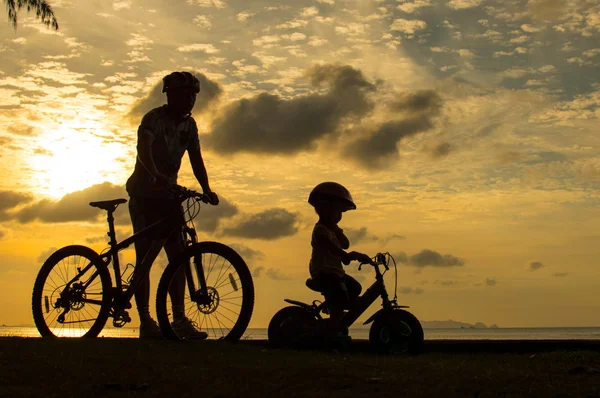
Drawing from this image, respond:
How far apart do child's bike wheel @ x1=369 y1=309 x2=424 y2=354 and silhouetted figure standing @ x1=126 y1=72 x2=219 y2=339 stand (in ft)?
8.22

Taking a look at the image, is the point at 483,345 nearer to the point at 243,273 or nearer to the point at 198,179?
the point at 243,273

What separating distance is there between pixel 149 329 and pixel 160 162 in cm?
211

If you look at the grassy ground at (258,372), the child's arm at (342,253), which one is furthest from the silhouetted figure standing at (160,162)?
the child's arm at (342,253)

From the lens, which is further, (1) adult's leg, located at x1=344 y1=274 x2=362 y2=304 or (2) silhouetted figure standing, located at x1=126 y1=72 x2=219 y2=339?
(1) adult's leg, located at x1=344 y1=274 x2=362 y2=304

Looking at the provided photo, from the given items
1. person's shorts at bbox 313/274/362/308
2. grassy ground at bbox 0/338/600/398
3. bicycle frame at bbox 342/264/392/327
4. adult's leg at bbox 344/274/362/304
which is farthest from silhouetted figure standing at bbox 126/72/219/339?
bicycle frame at bbox 342/264/392/327

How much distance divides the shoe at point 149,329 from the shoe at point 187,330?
0.69 m

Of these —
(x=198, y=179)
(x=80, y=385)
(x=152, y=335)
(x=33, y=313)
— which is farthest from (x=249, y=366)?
(x=33, y=313)

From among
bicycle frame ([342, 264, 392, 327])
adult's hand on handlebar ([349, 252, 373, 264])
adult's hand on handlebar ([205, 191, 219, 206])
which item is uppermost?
adult's hand on handlebar ([205, 191, 219, 206])

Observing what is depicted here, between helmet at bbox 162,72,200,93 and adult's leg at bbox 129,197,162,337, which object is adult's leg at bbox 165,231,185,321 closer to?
adult's leg at bbox 129,197,162,337

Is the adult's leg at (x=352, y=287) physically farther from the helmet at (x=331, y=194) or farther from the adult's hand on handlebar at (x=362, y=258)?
the helmet at (x=331, y=194)

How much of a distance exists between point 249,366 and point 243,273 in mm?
1595

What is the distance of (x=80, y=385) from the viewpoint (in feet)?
19.9

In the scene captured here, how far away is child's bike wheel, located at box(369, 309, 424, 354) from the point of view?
825 centimetres

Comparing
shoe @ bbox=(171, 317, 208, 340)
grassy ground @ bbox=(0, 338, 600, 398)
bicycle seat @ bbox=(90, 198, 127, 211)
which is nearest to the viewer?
grassy ground @ bbox=(0, 338, 600, 398)
